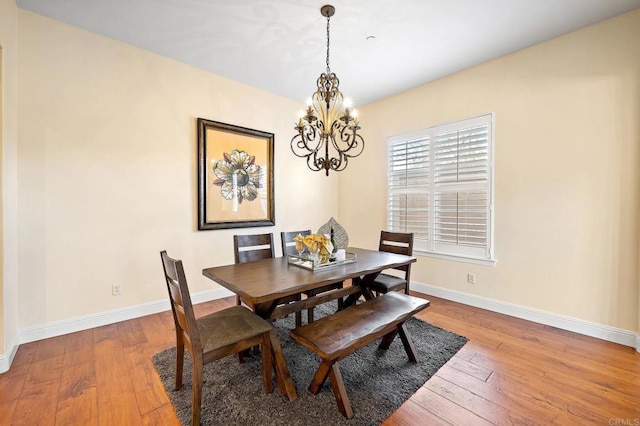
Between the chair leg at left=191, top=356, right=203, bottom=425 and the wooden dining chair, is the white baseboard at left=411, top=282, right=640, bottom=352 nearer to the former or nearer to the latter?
the wooden dining chair

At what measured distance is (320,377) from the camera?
1.69m

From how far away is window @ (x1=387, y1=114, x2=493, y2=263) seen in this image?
3.21m

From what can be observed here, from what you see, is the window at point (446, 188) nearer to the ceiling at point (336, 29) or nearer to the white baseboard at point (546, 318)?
the white baseboard at point (546, 318)

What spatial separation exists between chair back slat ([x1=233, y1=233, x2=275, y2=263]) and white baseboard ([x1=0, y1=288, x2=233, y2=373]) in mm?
1216

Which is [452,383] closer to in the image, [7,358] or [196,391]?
[196,391]

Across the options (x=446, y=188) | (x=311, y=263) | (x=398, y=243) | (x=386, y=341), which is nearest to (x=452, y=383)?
(x=386, y=341)

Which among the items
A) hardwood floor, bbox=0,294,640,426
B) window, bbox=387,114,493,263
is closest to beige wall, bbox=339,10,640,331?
window, bbox=387,114,493,263

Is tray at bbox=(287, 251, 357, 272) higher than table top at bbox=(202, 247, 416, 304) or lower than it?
higher

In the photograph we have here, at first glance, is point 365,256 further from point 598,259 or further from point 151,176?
point 151,176

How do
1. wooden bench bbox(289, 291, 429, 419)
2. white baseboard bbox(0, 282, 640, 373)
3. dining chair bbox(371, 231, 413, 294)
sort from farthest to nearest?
dining chair bbox(371, 231, 413, 294), white baseboard bbox(0, 282, 640, 373), wooden bench bbox(289, 291, 429, 419)

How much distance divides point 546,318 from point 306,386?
2608 mm

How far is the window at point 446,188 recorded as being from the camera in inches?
126

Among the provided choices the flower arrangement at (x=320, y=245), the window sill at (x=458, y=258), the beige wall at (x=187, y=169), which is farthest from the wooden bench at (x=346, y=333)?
the beige wall at (x=187, y=169)

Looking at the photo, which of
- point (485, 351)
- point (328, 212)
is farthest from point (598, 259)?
point (328, 212)
